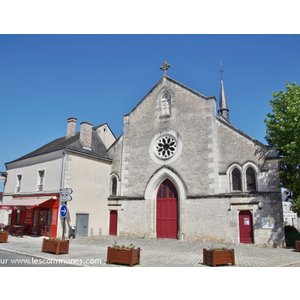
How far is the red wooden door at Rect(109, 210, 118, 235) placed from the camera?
73.4 ft

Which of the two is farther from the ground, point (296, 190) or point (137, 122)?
point (137, 122)

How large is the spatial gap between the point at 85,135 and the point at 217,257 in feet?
50.4

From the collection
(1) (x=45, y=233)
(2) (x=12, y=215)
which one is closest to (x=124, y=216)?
(1) (x=45, y=233)

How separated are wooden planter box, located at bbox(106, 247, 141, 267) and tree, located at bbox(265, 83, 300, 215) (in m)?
9.32

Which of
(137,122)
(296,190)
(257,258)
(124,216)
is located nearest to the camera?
(257,258)

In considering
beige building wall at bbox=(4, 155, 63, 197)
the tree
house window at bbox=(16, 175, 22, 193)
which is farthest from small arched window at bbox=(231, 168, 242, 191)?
house window at bbox=(16, 175, 22, 193)

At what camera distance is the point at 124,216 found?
21750 mm

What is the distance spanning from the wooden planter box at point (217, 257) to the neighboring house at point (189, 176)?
7.55 m

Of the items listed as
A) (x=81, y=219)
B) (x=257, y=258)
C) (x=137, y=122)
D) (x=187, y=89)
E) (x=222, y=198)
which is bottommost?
(x=257, y=258)

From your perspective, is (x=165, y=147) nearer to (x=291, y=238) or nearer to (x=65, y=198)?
(x=65, y=198)

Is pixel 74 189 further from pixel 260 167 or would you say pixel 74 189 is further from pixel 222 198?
pixel 260 167

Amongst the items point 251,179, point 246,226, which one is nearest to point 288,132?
point 251,179

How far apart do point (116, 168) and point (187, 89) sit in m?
8.29

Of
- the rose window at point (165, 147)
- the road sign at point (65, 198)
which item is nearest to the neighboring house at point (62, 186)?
the rose window at point (165, 147)
